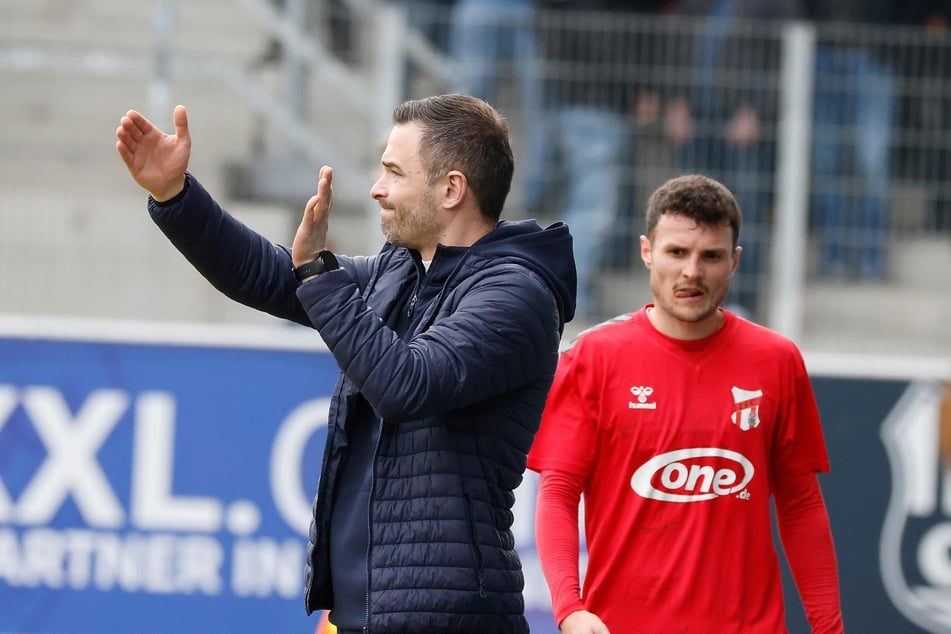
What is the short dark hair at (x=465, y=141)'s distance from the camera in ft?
10.9

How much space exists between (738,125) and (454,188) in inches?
207

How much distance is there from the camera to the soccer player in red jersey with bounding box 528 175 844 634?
383cm

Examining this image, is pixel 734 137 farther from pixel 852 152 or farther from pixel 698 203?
pixel 698 203

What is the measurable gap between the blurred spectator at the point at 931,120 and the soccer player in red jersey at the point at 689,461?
4.76 meters

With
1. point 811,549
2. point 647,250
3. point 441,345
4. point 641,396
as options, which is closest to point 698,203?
point 647,250

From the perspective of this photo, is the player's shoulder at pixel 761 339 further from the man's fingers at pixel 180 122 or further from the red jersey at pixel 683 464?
the man's fingers at pixel 180 122

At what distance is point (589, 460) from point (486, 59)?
4.78 m

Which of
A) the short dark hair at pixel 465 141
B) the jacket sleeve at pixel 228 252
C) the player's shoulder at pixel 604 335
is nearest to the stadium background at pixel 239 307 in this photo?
the player's shoulder at pixel 604 335

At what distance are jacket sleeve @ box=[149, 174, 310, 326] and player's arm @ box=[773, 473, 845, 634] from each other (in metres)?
1.39

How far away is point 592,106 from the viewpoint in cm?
836

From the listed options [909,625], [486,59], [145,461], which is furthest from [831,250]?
[145,461]

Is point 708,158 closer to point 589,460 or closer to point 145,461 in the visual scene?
point 145,461

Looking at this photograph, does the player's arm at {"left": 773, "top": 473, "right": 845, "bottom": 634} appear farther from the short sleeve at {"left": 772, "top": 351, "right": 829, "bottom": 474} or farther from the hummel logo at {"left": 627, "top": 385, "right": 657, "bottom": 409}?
the hummel logo at {"left": 627, "top": 385, "right": 657, "bottom": 409}

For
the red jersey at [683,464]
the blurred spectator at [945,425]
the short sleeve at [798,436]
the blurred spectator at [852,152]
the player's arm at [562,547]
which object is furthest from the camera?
the blurred spectator at [852,152]
